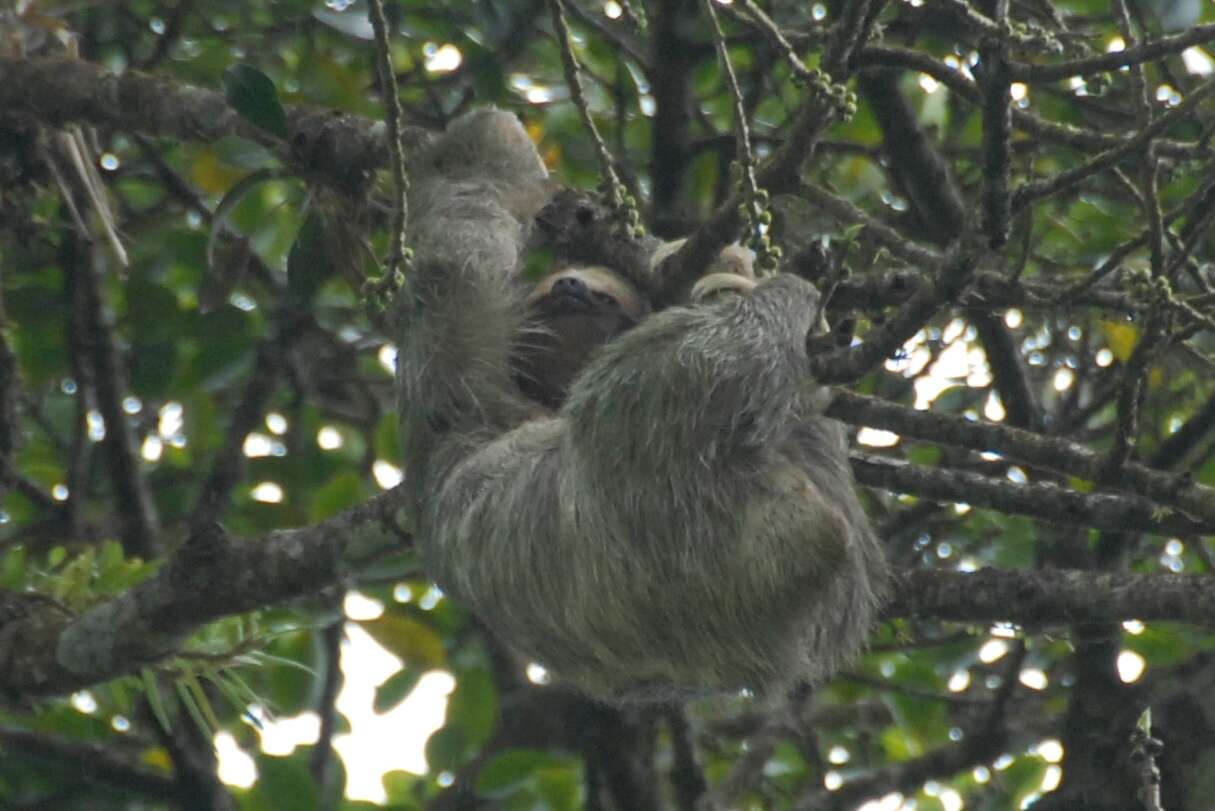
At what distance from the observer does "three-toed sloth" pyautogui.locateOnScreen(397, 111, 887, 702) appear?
199 inches

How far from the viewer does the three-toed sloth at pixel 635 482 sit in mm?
5062

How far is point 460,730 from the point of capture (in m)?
7.82

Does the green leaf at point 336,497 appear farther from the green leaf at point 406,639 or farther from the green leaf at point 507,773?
the green leaf at point 507,773

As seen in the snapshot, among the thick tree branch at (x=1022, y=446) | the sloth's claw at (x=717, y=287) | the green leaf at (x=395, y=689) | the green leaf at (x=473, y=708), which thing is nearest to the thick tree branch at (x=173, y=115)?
the sloth's claw at (x=717, y=287)

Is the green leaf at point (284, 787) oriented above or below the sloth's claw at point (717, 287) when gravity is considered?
below

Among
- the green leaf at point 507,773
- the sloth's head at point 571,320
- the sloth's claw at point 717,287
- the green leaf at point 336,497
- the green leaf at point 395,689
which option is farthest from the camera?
the green leaf at point 395,689

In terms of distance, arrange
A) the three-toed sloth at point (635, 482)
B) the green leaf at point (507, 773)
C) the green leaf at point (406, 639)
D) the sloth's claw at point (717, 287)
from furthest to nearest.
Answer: the green leaf at point (406, 639), the green leaf at point (507, 773), the sloth's claw at point (717, 287), the three-toed sloth at point (635, 482)

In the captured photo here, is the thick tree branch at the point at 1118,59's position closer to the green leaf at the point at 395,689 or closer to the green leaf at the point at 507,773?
the green leaf at the point at 507,773

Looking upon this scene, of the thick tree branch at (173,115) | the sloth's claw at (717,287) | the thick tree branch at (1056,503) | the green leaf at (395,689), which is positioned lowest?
the thick tree branch at (1056,503)

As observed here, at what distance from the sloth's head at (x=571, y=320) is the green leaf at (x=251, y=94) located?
1.30 meters

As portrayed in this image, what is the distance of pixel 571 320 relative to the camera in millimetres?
6172

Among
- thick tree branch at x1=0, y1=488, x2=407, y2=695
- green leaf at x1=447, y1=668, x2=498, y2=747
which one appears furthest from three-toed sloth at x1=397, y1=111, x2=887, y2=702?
green leaf at x1=447, y1=668, x2=498, y2=747

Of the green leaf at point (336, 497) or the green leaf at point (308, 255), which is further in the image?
the green leaf at point (336, 497)

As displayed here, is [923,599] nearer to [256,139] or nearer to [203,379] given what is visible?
[256,139]
